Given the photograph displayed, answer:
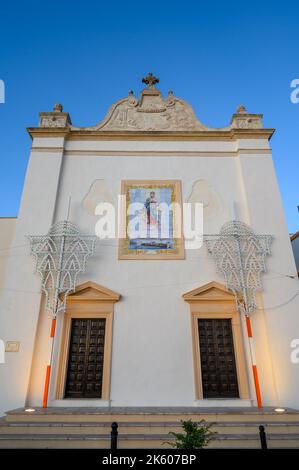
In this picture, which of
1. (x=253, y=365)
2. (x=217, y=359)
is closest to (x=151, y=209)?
(x=217, y=359)

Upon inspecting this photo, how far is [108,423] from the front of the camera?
5.80 metres

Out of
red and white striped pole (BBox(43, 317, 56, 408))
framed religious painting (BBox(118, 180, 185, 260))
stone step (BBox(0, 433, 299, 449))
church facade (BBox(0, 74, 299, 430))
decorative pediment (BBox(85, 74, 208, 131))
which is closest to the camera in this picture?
stone step (BBox(0, 433, 299, 449))

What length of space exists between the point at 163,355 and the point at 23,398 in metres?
3.53

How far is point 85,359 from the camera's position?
759 centimetres

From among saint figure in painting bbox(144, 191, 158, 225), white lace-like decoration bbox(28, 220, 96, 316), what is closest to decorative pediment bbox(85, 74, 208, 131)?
saint figure in painting bbox(144, 191, 158, 225)

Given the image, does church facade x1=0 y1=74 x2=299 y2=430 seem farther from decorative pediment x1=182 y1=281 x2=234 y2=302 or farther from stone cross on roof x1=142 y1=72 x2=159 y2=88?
stone cross on roof x1=142 y1=72 x2=159 y2=88

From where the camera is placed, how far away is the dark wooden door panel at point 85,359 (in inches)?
289

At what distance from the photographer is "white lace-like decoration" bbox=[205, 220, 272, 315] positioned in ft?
Result: 26.1

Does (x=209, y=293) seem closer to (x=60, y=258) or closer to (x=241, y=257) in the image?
(x=241, y=257)

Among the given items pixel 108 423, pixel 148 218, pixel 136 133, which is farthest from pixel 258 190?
pixel 108 423

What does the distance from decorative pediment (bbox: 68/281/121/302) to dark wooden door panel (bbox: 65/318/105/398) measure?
0.58 m

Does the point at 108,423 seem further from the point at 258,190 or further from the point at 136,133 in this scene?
the point at 136,133

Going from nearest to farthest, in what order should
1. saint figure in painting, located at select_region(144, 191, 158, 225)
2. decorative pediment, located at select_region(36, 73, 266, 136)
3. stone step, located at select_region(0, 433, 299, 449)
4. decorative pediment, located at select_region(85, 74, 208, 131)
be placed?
stone step, located at select_region(0, 433, 299, 449)
saint figure in painting, located at select_region(144, 191, 158, 225)
decorative pediment, located at select_region(36, 73, 266, 136)
decorative pediment, located at select_region(85, 74, 208, 131)
